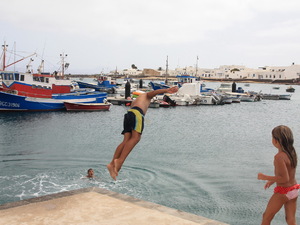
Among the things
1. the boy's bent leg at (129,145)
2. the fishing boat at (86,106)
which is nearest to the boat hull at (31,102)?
the fishing boat at (86,106)

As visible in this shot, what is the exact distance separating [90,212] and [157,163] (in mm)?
12813

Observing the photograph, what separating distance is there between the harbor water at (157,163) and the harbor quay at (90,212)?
2210 mm

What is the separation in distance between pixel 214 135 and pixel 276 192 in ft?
87.6

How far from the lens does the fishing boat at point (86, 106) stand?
152 feet

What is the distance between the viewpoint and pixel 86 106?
47.3 meters

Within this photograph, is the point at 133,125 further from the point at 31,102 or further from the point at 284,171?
the point at 31,102

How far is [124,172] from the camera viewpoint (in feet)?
56.8

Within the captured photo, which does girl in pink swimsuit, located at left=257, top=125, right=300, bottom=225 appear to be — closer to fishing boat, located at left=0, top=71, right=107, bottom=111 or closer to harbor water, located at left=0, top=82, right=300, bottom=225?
harbor water, located at left=0, top=82, right=300, bottom=225

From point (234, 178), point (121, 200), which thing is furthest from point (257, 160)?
point (121, 200)

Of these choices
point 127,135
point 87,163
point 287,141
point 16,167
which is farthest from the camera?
point 87,163

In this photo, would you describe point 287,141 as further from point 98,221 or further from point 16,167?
point 16,167

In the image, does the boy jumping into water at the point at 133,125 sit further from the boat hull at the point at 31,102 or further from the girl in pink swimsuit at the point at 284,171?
the boat hull at the point at 31,102

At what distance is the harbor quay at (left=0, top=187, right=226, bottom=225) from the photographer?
249 inches

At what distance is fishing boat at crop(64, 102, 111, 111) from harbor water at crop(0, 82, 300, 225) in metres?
8.56
